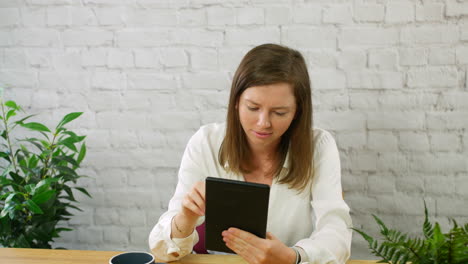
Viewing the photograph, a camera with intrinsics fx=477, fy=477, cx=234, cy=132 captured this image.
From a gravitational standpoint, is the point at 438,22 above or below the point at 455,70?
above

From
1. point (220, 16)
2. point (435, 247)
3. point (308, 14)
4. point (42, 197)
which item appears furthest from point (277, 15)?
point (435, 247)

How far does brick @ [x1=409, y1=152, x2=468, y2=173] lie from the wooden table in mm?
849

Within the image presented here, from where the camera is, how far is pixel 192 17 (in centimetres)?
195

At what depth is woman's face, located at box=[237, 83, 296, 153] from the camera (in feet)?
4.52

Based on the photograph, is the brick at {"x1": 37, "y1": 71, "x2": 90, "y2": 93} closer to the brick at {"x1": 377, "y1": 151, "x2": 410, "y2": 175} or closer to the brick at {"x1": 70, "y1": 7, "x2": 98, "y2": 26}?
the brick at {"x1": 70, "y1": 7, "x2": 98, "y2": 26}

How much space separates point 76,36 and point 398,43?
4.35 ft

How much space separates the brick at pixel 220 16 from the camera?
1914mm

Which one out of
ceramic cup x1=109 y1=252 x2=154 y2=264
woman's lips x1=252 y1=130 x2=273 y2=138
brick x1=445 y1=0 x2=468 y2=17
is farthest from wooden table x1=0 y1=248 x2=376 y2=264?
brick x1=445 y1=0 x2=468 y2=17

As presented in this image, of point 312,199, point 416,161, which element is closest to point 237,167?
point 312,199

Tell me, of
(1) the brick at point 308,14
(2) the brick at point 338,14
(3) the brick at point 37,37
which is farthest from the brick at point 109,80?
(2) the brick at point 338,14

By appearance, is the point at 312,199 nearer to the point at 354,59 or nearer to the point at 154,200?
the point at 354,59

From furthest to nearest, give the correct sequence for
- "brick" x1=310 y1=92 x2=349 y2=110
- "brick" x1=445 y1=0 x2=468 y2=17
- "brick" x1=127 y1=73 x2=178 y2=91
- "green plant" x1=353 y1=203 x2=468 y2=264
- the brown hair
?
"brick" x1=127 y1=73 x2=178 y2=91 → "brick" x1=310 y1=92 x2=349 y2=110 → "brick" x1=445 y1=0 x2=468 y2=17 → the brown hair → "green plant" x1=353 y1=203 x2=468 y2=264

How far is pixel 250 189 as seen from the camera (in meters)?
1.03

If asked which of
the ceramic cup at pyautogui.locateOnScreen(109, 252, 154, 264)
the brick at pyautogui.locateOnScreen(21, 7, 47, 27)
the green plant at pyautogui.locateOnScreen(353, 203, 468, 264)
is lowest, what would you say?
the ceramic cup at pyautogui.locateOnScreen(109, 252, 154, 264)
